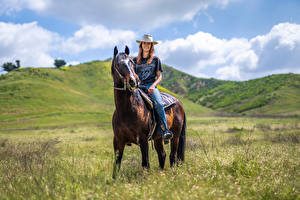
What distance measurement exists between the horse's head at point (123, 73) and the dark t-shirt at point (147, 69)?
99cm

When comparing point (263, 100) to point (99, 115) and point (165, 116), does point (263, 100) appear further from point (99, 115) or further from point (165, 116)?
point (165, 116)

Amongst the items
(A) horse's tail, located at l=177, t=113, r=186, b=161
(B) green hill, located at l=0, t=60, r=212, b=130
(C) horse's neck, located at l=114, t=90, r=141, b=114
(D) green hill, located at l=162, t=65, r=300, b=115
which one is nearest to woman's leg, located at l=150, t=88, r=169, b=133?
(C) horse's neck, located at l=114, t=90, r=141, b=114

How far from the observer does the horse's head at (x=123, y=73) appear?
14.9ft

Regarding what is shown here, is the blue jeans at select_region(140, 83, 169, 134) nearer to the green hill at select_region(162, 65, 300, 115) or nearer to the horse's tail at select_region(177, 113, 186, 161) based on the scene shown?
the horse's tail at select_region(177, 113, 186, 161)

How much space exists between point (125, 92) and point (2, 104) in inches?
2377

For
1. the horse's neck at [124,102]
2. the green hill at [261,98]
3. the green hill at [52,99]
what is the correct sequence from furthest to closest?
the green hill at [261,98]
the green hill at [52,99]
the horse's neck at [124,102]

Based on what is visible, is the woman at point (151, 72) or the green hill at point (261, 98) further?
the green hill at point (261, 98)

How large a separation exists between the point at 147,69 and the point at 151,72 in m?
0.14

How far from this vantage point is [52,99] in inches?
2514

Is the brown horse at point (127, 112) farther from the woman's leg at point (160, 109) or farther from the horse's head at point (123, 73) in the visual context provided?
the woman's leg at point (160, 109)

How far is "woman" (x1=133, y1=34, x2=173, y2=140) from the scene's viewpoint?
18.7 ft

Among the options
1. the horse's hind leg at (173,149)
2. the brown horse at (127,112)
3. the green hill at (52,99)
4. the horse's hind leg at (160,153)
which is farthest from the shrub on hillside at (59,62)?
the brown horse at (127,112)

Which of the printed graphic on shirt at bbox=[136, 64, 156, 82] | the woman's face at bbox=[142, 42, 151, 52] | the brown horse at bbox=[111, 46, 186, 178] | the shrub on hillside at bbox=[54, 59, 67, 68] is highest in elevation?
the shrub on hillside at bbox=[54, 59, 67, 68]

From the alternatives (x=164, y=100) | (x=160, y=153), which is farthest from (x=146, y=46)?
(x=160, y=153)
